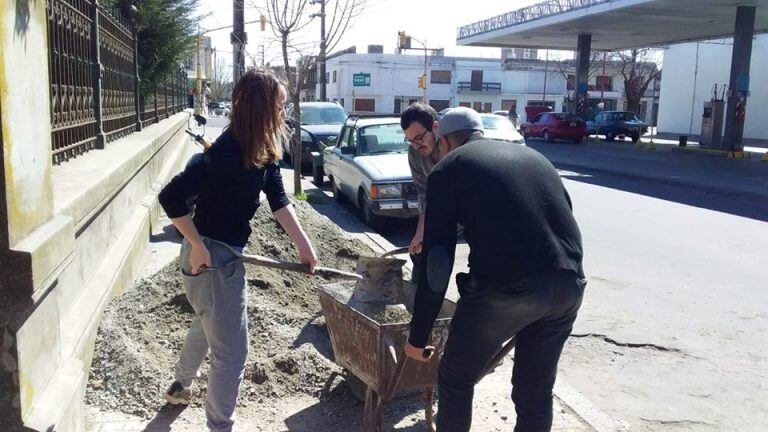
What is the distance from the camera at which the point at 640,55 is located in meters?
68.8

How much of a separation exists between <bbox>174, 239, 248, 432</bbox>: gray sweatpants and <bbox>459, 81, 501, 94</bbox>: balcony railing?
251ft

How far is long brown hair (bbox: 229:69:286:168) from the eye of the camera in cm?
328

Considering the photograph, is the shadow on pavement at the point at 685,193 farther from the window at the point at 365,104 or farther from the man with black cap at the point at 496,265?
the window at the point at 365,104

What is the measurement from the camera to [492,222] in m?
2.95

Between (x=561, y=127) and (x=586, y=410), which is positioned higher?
(x=561, y=127)

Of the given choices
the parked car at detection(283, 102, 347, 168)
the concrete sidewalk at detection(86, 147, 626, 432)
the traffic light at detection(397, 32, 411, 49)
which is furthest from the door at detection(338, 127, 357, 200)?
the traffic light at detection(397, 32, 411, 49)

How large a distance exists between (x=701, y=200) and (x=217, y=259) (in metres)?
13.1

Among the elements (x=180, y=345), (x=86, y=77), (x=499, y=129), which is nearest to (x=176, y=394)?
(x=180, y=345)

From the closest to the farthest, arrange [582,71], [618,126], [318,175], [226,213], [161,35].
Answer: [226,213] → [161,35] → [318,175] → [582,71] → [618,126]

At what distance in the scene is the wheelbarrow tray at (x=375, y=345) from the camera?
12.0 ft

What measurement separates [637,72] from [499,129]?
6164cm

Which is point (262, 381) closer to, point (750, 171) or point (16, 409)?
point (16, 409)

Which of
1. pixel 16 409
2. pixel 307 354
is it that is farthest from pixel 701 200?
pixel 16 409

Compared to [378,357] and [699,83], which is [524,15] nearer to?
[699,83]
